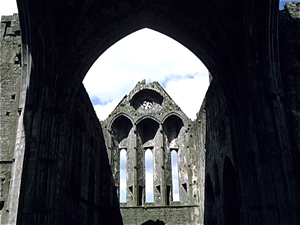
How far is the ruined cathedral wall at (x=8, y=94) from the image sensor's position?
7.41m

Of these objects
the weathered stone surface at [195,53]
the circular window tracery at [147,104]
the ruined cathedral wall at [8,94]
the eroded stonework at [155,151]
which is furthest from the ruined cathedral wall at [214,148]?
the ruined cathedral wall at [8,94]

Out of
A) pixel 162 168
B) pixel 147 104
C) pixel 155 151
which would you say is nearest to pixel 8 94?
pixel 162 168

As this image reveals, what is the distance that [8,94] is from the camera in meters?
8.26

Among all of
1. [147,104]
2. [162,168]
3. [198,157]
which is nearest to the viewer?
[198,157]

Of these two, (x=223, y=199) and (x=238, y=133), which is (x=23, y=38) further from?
(x=223, y=199)

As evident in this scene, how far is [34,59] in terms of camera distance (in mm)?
7656

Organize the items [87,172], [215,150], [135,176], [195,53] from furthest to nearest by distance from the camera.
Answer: [135,176] < [87,172] < [215,150] < [195,53]

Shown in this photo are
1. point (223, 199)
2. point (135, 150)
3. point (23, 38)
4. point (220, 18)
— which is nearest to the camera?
point (23, 38)

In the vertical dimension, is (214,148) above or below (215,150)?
above

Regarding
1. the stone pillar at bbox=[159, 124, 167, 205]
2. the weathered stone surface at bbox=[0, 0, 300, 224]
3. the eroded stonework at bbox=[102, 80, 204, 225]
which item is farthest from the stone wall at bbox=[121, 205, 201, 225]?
the weathered stone surface at bbox=[0, 0, 300, 224]

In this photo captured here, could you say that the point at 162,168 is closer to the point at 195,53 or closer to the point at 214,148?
the point at 214,148

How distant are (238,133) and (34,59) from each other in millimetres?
5105

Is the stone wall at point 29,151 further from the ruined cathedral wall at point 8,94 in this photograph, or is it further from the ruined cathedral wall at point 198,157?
the ruined cathedral wall at point 198,157

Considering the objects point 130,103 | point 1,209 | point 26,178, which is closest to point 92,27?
point 26,178
